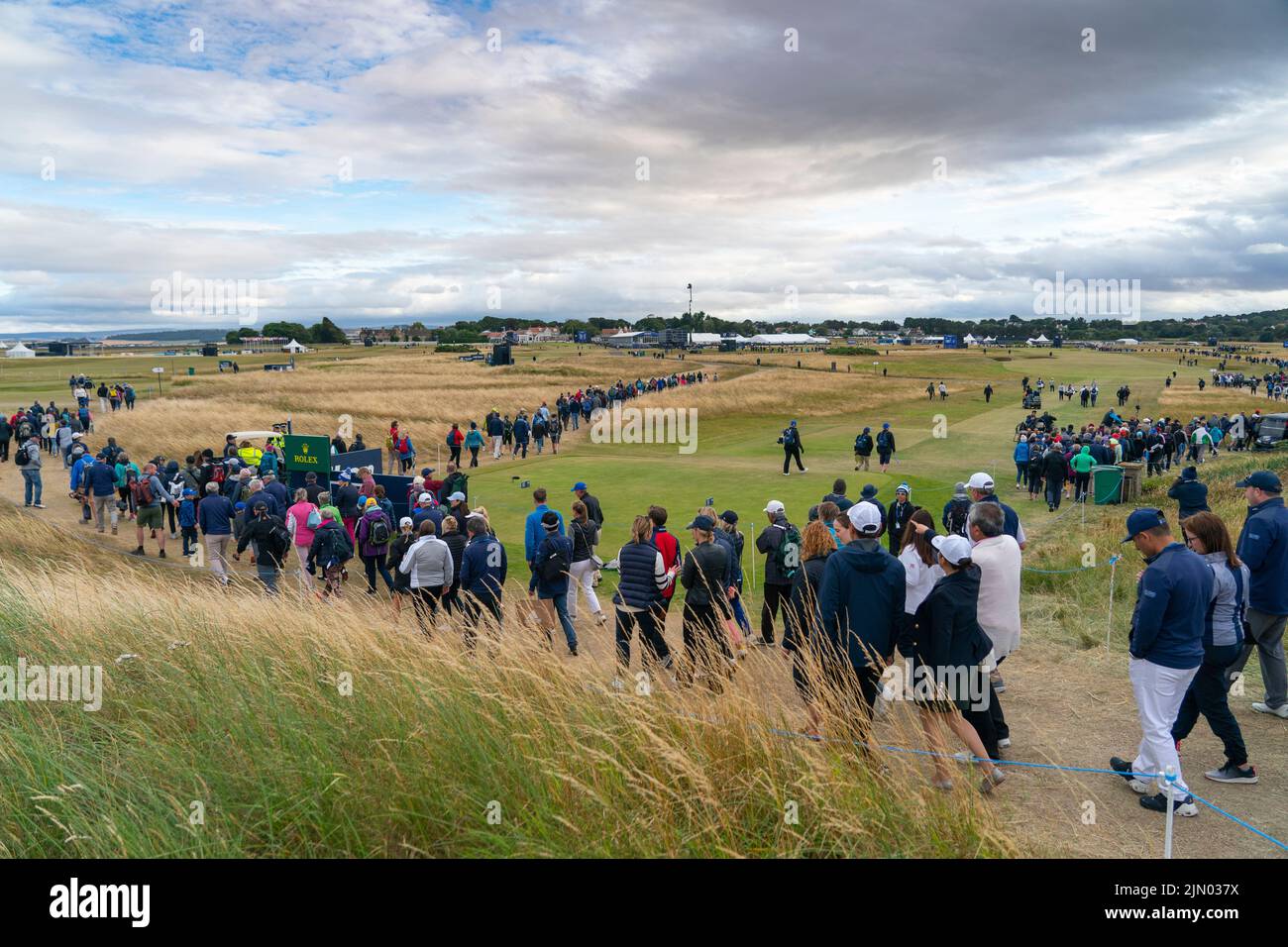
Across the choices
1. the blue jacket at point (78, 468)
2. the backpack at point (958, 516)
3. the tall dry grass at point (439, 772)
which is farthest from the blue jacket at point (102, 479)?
the backpack at point (958, 516)

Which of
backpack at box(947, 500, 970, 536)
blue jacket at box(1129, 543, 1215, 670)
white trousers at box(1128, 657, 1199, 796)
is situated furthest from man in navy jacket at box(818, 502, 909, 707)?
backpack at box(947, 500, 970, 536)

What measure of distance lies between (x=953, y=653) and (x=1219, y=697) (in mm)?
2185

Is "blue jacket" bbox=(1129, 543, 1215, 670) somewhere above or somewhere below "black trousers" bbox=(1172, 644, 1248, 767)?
above

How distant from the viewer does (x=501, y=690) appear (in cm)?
519

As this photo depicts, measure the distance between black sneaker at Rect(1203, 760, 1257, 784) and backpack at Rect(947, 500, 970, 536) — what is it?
3.57 m

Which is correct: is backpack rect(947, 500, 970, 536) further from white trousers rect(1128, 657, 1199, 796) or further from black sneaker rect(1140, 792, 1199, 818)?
black sneaker rect(1140, 792, 1199, 818)

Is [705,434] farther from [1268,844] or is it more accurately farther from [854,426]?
[1268,844]

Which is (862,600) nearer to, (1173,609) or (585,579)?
(1173,609)

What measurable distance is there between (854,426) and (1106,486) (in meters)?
18.7

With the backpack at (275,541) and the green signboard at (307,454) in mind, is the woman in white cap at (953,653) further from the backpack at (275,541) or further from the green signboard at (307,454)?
the green signboard at (307,454)

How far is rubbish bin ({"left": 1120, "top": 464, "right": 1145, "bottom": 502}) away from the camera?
854 inches

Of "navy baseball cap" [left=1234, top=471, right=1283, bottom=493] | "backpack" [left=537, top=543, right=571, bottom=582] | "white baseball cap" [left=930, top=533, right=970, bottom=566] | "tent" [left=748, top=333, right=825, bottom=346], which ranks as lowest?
"backpack" [left=537, top=543, right=571, bottom=582]

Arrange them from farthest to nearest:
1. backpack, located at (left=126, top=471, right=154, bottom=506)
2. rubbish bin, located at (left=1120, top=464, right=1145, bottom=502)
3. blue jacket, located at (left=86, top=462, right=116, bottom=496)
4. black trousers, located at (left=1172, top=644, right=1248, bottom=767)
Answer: rubbish bin, located at (left=1120, top=464, right=1145, bottom=502) < blue jacket, located at (left=86, top=462, right=116, bottom=496) < backpack, located at (left=126, top=471, right=154, bottom=506) < black trousers, located at (left=1172, top=644, right=1248, bottom=767)

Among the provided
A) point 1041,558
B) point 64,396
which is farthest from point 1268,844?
point 64,396
